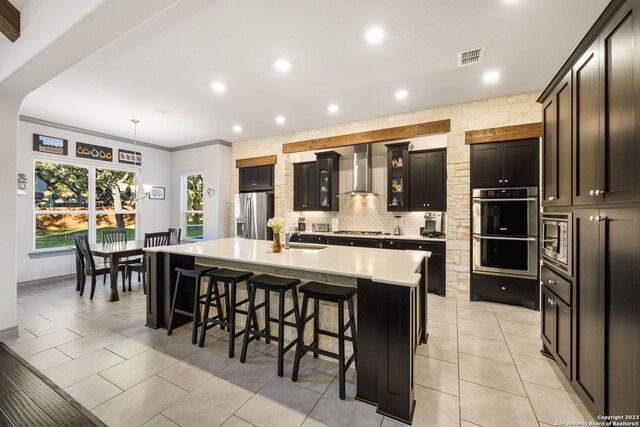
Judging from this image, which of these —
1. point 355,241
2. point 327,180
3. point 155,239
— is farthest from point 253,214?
point 355,241

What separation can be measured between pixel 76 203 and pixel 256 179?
356 cm

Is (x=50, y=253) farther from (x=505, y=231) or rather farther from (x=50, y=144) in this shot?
(x=505, y=231)

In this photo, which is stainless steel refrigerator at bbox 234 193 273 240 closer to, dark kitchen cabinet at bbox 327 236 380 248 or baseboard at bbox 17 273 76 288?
dark kitchen cabinet at bbox 327 236 380 248

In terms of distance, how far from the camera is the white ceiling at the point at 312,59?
2219 millimetres

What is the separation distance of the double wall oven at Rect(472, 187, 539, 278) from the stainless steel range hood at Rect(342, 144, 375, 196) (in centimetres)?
194

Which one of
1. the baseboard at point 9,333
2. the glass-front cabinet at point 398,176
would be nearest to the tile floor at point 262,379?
the baseboard at point 9,333

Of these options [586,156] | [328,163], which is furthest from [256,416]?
[328,163]

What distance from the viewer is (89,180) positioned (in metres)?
5.59

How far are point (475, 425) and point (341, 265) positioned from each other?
1307 millimetres

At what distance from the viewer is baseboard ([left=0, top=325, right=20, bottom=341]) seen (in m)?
2.76

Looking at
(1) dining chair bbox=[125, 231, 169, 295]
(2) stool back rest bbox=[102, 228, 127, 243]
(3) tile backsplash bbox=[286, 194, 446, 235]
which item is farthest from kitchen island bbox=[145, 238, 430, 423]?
(2) stool back rest bbox=[102, 228, 127, 243]

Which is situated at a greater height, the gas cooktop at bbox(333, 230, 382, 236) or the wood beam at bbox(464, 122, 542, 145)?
the wood beam at bbox(464, 122, 542, 145)

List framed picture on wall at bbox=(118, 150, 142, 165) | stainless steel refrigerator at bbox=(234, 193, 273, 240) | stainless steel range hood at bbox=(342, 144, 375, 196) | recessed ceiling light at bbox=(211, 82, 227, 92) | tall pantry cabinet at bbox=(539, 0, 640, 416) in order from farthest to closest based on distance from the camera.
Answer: framed picture on wall at bbox=(118, 150, 142, 165), stainless steel refrigerator at bbox=(234, 193, 273, 240), stainless steel range hood at bbox=(342, 144, 375, 196), recessed ceiling light at bbox=(211, 82, 227, 92), tall pantry cabinet at bbox=(539, 0, 640, 416)

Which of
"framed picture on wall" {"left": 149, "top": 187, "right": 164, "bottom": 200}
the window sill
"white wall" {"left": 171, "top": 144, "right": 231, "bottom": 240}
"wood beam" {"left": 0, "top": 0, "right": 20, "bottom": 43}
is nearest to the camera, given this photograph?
"wood beam" {"left": 0, "top": 0, "right": 20, "bottom": 43}
